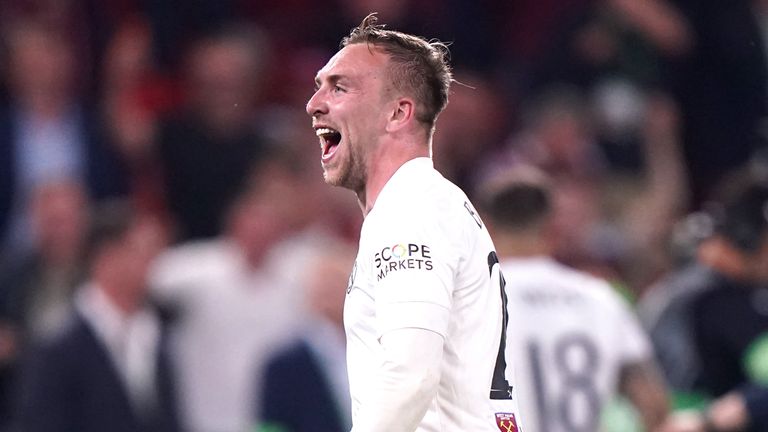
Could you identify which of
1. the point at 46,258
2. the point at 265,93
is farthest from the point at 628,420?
the point at 265,93

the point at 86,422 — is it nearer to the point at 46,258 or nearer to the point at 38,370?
the point at 38,370

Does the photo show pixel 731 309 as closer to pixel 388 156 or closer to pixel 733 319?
pixel 733 319

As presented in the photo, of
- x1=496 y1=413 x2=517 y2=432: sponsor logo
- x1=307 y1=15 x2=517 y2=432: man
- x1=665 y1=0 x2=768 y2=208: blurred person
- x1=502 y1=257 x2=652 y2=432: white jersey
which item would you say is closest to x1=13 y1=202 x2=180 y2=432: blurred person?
x1=502 y1=257 x2=652 y2=432: white jersey

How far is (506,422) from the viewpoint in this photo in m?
3.77

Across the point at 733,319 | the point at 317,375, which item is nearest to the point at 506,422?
the point at 733,319

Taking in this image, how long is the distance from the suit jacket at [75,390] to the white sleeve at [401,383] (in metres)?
4.00

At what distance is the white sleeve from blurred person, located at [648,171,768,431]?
3.16 metres

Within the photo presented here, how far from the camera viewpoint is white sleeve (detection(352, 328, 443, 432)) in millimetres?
3508

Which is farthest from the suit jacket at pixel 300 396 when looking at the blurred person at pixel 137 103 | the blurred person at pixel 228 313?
the blurred person at pixel 137 103

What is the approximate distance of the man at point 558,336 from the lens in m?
6.00

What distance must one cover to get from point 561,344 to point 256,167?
11.5 feet

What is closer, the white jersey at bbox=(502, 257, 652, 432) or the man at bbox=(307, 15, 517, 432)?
Answer: the man at bbox=(307, 15, 517, 432)

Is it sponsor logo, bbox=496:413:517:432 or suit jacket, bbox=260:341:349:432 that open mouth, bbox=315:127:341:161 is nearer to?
sponsor logo, bbox=496:413:517:432

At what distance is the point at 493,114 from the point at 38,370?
4.48 meters
